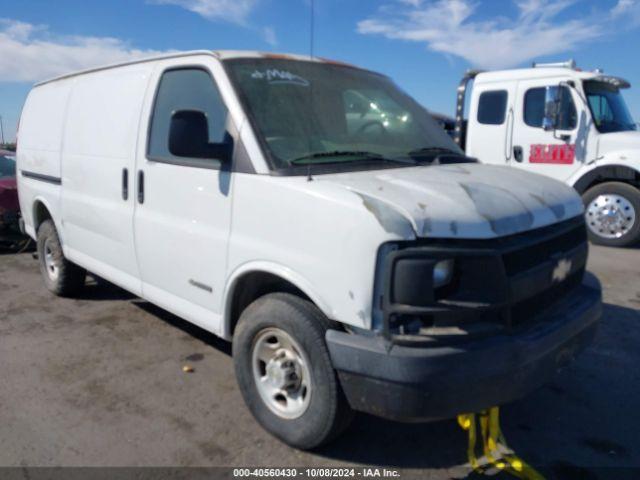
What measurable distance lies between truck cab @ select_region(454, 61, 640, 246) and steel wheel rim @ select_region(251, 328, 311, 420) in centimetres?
628

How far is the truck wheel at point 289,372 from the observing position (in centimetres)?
265

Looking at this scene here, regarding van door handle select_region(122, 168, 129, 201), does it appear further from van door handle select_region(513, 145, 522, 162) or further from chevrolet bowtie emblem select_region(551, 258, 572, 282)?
van door handle select_region(513, 145, 522, 162)

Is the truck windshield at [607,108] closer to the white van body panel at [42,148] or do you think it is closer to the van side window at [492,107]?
the van side window at [492,107]

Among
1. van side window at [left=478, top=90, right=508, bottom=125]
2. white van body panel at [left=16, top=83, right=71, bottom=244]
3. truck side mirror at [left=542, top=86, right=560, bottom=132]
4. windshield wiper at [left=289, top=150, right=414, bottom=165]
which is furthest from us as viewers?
van side window at [left=478, top=90, right=508, bottom=125]

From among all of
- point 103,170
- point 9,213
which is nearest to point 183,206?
point 103,170

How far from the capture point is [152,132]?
3803 mm

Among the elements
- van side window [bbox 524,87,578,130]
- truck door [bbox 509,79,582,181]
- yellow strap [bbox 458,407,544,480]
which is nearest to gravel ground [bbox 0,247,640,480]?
yellow strap [bbox 458,407,544,480]

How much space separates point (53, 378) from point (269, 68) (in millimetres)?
2587

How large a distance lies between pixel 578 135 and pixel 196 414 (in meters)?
7.43

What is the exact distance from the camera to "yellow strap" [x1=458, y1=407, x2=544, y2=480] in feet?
9.01

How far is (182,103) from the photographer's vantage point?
11.9 ft

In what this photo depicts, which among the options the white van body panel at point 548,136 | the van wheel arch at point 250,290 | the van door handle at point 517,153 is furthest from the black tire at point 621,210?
the van wheel arch at point 250,290

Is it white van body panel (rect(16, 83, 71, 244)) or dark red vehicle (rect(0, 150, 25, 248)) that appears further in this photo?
dark red vehicle (rect(0, 150, 25, 248))

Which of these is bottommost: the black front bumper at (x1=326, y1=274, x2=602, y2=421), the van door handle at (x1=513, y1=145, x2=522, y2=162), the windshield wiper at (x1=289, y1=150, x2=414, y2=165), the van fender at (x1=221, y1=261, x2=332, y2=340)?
the black front bumper at (x1=326, y1=274, x2=602, y2=421)
